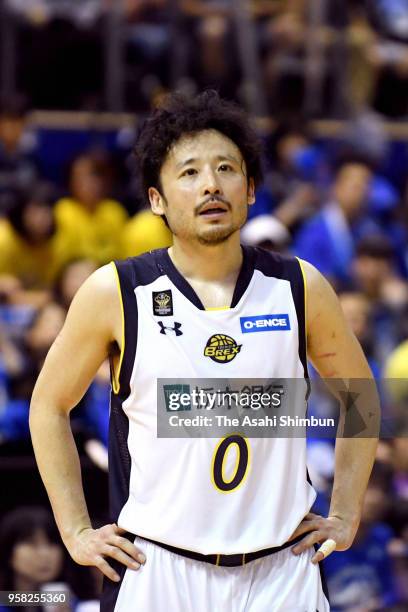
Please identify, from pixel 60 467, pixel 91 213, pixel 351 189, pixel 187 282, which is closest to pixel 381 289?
pixel 351 189

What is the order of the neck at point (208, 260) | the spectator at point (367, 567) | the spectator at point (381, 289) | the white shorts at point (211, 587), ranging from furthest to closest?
the spectator at point (381, 289)
the spectator at point (367, 567)
the neck at point (208, 260)
the white shorts at point (211, 587)

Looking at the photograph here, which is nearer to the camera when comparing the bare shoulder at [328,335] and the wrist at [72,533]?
the wrist at [72,533]

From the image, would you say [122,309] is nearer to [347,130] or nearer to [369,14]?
[347,130]

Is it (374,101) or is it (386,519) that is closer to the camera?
(386,519)

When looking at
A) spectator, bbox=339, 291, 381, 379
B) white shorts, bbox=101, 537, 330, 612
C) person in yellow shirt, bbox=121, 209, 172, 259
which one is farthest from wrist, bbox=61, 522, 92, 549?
person in yellow shirt, bbox=121, 209, 172, 259

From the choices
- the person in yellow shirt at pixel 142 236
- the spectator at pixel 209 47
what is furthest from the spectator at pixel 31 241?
the spectator at pixel 209 47

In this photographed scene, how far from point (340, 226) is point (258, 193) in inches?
26.8

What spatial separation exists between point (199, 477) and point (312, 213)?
5770mm

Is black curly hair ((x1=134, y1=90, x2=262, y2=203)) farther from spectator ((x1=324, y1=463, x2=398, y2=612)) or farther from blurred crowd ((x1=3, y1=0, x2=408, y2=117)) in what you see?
blurred crowd ((x1=3, y1=0, x2=408, y2=117))

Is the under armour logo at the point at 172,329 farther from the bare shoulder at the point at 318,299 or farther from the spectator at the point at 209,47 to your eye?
the spectator at the point at 209,47

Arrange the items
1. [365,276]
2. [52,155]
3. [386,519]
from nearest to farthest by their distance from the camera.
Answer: [386,519]
[365,276]
[52,155]

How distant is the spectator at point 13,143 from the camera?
352 inches

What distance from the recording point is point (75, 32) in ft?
32.7

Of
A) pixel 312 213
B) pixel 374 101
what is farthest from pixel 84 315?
pixel 374 101
